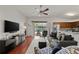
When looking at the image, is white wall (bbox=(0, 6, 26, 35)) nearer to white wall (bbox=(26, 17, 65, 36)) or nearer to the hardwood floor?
white wall (bbox=(26, 17, 65, 36))

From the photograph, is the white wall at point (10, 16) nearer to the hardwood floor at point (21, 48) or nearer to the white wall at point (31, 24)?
the white wall at point (31, 24)

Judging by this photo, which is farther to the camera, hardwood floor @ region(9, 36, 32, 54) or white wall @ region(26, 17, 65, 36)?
white wall @ region(26, 17, 65, 36)

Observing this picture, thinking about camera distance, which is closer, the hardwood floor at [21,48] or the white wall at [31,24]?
the hardwood floor at [21,48]

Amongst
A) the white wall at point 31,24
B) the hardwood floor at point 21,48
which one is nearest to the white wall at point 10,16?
the white wall at point 31,24

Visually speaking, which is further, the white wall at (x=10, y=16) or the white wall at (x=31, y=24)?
the white wall at (x=31, y=24)

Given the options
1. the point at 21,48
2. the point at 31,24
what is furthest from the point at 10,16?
the point at 31,24

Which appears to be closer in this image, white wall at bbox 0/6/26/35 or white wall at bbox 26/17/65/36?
white wall at bbox 0/6/26/35

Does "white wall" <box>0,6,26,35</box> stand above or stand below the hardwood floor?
above

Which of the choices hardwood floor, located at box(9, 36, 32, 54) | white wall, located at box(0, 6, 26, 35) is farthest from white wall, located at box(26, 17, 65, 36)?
hardwood floor, located at box(9, 36, 32, 54)

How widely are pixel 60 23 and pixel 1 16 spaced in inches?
83.4

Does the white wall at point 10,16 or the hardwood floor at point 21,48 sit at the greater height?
the white wall at point 10,16

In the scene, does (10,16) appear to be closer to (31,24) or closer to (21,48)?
(21,48)

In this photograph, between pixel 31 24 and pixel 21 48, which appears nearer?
pixel 21 48
